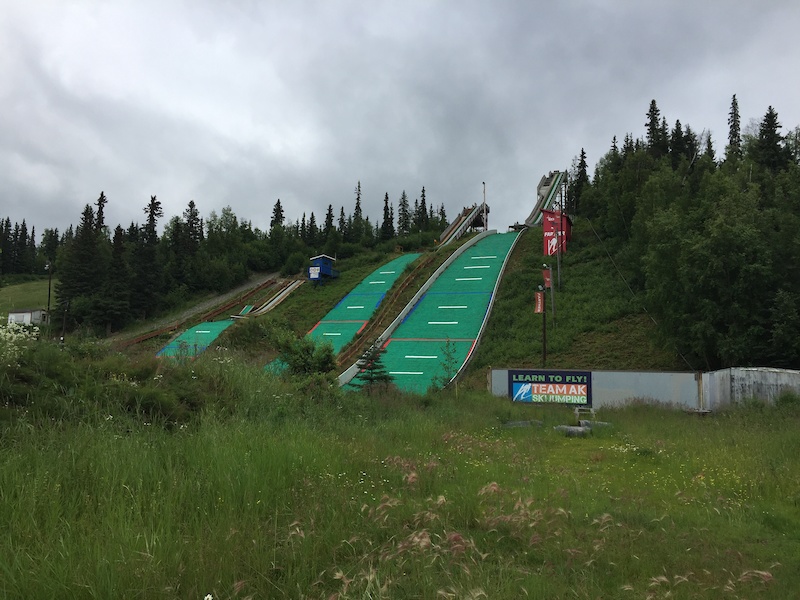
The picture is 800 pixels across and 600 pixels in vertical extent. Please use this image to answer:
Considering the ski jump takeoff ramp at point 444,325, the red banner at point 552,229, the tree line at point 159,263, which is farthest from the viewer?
the tree line at point 159,263

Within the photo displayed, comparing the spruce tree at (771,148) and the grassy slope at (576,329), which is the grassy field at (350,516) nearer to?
the grassy slope at (576,329)

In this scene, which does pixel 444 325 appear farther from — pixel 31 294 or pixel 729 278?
pixel 31 294

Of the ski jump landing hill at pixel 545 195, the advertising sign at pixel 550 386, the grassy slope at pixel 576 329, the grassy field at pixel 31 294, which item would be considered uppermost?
the ski jump landing hill at pixel 545 195

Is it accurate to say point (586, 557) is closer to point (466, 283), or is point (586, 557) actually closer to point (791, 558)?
point (791, 558)

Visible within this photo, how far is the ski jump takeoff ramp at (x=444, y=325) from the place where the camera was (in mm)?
26453

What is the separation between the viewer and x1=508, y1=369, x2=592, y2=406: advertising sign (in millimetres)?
18547

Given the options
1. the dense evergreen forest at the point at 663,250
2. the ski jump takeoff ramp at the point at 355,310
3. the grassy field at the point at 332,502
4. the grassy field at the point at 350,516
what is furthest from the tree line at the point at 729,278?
the ski jump takeoff ramp at the point at 355,310

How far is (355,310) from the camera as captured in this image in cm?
4000

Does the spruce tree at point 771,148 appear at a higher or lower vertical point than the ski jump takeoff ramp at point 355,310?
higher

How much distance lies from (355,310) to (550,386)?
2282cm

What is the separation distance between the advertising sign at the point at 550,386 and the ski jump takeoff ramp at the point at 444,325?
4.54 metres

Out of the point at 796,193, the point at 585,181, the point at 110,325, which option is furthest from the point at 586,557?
the point at 585,181

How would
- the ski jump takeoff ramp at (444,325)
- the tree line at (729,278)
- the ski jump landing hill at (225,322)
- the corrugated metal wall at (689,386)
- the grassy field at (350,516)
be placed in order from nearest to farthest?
the grassy field at (350,516), the corrugated metal wall at (689,386), the tree line at (729,278), the ski jump takeoff ramp at (444,325), the ski jump landing hill at (225,322)

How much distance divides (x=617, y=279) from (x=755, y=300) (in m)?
16.4
